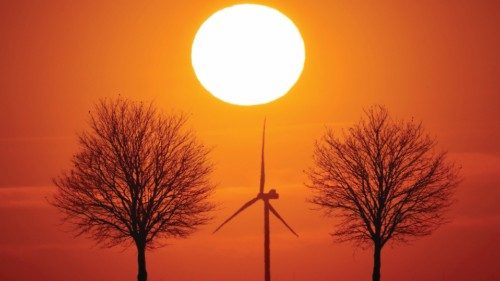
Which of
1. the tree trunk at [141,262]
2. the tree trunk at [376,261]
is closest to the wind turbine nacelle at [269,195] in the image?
the tree trunk at [376,261]

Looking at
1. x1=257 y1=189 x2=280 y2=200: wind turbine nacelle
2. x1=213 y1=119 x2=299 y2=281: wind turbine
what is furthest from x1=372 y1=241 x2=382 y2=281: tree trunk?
x1=257 y1=189 x2=280 y2=200: wind turbine nacelle

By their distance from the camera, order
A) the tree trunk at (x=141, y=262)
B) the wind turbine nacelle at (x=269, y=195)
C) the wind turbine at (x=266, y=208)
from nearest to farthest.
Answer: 1. the tree trunk at (x=141, y=262)
2. the wind turbine at (x=266, y=208)
3. the wind turbine nacelle at (x=269, y=195)

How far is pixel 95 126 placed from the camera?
51156 millimetres

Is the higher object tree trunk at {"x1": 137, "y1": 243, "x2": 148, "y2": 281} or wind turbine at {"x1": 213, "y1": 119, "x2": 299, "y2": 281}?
wind turbine at {"x1": 213, "y1": 119, "x2": 299, "y2": 281}

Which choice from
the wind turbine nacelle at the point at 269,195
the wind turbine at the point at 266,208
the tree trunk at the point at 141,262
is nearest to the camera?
the tree trunk at the point at 141,262

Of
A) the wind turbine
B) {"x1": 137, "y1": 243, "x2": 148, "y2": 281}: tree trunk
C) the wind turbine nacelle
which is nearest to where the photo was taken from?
{"x1": 137, "y1": 243, "x2": 148, "y2": 281}: tree trunk

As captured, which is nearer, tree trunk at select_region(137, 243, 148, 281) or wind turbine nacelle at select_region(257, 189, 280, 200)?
tree trunk at select_region(137, 243, 148, 281)

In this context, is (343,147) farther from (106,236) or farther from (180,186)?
(106,236)

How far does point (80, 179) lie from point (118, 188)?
99.5 inches

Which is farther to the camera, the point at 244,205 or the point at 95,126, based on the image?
the point at 244,205

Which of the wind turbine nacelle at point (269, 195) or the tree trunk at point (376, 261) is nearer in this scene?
the tree trunk at point (376, 261)

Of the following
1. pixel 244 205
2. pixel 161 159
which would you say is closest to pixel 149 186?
pixel 161 159

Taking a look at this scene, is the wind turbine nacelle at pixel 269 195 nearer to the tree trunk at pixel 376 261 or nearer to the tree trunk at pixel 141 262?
the tree trunk at pixel 376 261

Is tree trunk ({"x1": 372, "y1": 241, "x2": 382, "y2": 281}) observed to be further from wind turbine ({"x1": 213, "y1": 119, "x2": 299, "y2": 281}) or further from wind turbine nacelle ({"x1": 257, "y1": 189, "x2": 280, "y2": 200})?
wind turbine nacelle ({"x1": 257, "y1": 189, "x2": 280, "y2": 200})
